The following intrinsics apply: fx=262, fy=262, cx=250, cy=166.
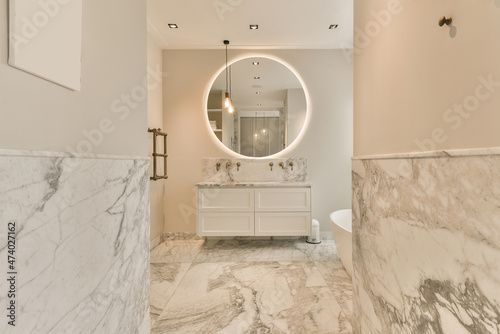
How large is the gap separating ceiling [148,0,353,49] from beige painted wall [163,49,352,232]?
0.47 feet

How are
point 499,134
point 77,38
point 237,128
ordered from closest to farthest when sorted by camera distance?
point 499,134 < point 77,38 < point 237,128

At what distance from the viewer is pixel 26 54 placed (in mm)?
597

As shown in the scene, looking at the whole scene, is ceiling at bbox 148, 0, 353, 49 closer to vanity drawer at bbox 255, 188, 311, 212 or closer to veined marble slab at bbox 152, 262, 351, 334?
vanity drawer at bbox 255, 188, 311, 212

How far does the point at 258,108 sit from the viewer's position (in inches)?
128

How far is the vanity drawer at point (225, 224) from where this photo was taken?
2818mm

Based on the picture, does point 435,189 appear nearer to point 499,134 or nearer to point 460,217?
point 460,217

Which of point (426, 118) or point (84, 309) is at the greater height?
point (426, 118)

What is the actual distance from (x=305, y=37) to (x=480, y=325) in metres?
3.00

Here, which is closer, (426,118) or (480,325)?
(480,325)

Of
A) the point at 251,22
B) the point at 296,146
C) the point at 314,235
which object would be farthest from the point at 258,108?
the point at 314,235

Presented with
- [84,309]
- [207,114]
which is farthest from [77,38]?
[207,114]

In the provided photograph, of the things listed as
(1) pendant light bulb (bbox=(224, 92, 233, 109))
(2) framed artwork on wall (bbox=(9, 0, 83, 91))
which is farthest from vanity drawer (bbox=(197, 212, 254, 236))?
(2) framed artwork on wall (bbox=(9, 0, 83, 91))

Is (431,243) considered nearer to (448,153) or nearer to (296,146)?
(448,153)

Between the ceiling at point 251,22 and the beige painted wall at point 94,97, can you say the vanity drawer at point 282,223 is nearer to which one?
the beige painted wall at point 94,97
